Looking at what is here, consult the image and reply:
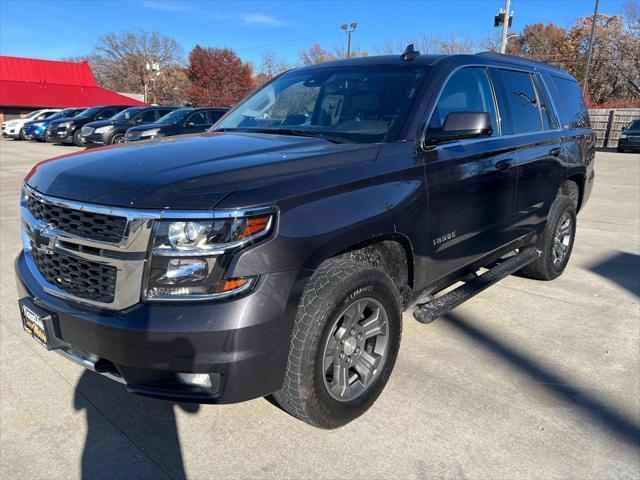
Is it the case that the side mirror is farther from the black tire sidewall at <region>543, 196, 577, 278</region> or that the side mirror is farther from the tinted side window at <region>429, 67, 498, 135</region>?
the black tire sidewall at <region>543, 196, 577, 278</region>

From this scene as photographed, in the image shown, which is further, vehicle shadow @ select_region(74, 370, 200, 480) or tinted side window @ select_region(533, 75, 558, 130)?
tinted side window @ select_region(533, 75, 558, 130)

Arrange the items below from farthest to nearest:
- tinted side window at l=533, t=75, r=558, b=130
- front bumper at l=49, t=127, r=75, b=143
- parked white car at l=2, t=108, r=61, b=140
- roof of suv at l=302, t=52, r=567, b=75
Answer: parked white car at l=2, t=108, r=61, b=140 → front bumper at l=49, t=127, r=75, b=143 → tinted side window at l=533, t=75, r=558, b=130 → roof of suv at l=302, t=52, r=567, b=75

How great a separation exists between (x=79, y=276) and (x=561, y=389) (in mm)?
2785

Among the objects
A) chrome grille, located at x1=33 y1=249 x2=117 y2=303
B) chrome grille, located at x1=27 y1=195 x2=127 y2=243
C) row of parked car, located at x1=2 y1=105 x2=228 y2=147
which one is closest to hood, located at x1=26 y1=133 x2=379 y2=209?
chrome grille, located at x1=27 y1=195 x2=127 y2=243

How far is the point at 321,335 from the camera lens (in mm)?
2357

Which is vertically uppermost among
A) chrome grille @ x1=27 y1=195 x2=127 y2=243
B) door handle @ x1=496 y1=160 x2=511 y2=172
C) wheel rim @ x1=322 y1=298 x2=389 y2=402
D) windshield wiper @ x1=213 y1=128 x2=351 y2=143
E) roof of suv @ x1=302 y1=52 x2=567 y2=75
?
roof of suv @ x1=302 y1=52 x2=567 y2=75

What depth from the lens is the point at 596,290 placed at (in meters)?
4.87

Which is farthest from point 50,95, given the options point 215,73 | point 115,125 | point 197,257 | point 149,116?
point 197,257

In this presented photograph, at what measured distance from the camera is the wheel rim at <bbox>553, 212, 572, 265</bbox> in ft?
16.4

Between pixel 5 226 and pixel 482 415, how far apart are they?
22.6ft

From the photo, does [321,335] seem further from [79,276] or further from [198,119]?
[198,119]

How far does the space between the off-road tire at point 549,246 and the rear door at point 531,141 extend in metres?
0.10

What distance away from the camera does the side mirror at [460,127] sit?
3.02 metres

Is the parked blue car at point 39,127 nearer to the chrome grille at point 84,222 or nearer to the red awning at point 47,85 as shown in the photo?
the red awning at point 47,85
